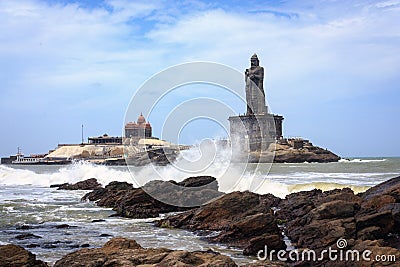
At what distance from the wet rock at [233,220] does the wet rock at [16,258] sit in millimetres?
5739

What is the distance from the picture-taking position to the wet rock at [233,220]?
13891 millimetres

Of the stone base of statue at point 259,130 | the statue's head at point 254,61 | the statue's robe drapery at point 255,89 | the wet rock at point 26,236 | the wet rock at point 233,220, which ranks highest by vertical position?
the statue's head at point 254,61

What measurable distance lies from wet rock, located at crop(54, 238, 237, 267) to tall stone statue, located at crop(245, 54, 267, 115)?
347 ft

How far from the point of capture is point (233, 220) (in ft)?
51.5

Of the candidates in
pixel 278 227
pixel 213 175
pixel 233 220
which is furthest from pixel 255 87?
pixel 278 227

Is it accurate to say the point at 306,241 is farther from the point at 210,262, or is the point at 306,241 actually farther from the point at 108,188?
the point at 108,188

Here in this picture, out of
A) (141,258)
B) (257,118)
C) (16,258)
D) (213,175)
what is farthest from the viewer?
(257,118)

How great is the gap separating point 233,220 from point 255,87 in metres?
103

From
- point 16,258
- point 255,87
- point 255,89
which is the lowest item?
point 16,258

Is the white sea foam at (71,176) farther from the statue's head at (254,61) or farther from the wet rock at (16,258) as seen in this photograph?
the statue's head at (254,61)

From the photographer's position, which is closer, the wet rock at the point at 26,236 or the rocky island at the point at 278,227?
the rocky island at the point at 278,227

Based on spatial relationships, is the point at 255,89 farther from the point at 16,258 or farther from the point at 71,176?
the point at 16,258

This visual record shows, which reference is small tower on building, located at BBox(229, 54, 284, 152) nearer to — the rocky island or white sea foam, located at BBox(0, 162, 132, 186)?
white sea foam, located at BBox(0, 162, 132, 186)

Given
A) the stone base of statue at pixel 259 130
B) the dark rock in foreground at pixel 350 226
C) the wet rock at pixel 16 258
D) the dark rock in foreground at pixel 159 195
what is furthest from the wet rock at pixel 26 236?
the stone base of statue at pixel 259 130
